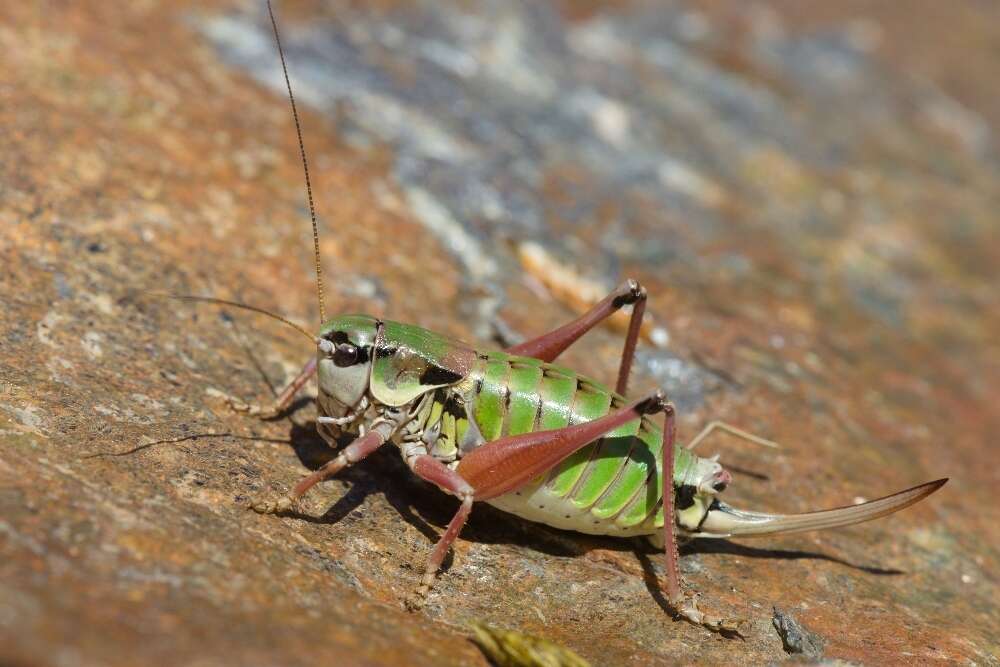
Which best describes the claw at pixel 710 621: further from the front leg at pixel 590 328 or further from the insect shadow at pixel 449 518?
the front leg at pixel 590 328

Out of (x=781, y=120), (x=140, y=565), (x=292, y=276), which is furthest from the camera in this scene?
(x=781, y=120)

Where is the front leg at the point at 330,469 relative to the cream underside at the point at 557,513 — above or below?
below

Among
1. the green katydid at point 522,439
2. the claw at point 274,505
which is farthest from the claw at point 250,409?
the claw at point 274,505

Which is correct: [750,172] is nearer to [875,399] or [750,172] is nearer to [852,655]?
[875,399]

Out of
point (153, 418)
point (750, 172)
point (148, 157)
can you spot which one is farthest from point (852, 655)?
point (750, 172)

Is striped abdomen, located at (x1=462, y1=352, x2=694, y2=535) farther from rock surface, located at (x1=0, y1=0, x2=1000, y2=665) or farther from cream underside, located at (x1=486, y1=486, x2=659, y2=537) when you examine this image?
rock surface, located at (x1=0, y1=0, x2=1000, y2=665)

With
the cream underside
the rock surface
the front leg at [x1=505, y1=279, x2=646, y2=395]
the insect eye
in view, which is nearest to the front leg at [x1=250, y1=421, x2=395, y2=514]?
the rock surface
